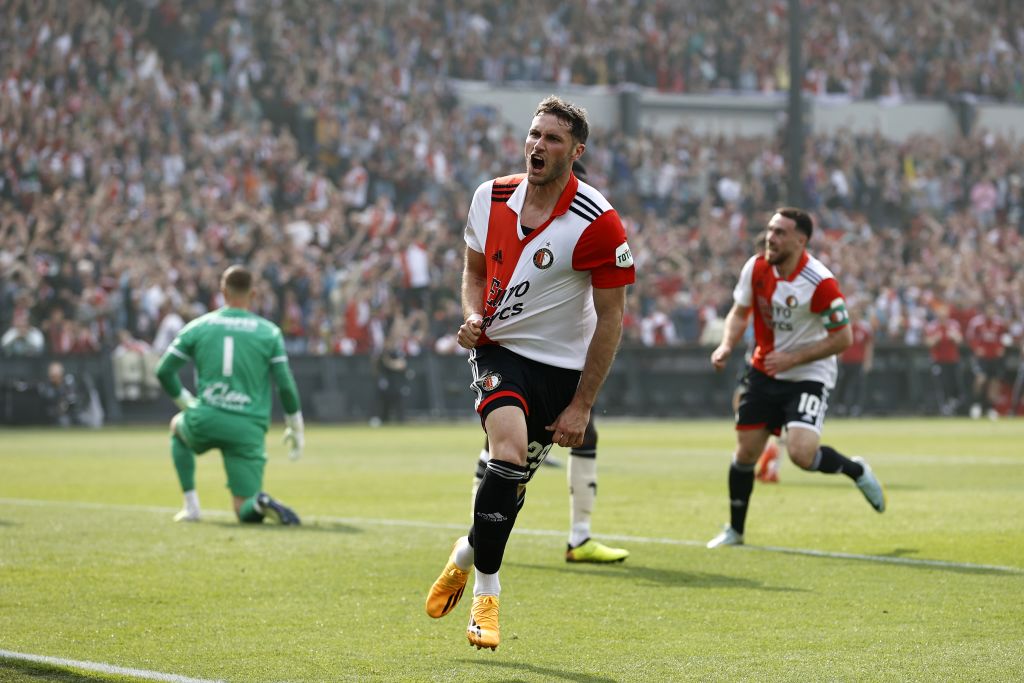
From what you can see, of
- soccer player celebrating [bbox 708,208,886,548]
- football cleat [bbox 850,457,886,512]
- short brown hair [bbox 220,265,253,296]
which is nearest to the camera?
soccer player celebrating [bbox 708,208,886,548]

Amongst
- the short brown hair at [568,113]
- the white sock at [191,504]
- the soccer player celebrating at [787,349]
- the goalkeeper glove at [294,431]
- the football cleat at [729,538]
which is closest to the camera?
the short brown hair at [568,113]

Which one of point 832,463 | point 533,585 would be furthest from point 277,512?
point 832,463

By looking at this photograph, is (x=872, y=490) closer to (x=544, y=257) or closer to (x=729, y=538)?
(x=729, y=538)

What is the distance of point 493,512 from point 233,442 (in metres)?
5.77

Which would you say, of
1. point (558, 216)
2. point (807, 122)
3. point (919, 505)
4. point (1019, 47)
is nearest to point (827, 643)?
point (558, 216)

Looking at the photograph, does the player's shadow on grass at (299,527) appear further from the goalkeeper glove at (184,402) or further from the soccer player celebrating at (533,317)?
the soccer player celebrating at (533,317)

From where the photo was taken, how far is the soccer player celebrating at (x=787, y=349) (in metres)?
9.94

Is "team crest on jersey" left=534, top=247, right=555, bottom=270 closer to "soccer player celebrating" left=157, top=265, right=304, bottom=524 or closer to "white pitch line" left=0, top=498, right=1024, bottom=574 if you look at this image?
"white pitch line" left=0, top=498, right=1024, bottom=574

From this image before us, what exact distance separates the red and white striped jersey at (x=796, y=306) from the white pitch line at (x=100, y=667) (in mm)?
5597

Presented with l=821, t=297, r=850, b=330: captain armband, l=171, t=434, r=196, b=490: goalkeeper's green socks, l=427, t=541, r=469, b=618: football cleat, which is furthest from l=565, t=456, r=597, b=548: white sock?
l=171, t=434, r=196, b=490: goalkeeper's green socks

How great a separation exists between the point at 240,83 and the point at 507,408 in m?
27.6

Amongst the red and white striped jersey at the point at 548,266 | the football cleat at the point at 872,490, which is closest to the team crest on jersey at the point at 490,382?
the red and white striped jersey at the point at 548,266

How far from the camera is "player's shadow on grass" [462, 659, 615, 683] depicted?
18.2ft

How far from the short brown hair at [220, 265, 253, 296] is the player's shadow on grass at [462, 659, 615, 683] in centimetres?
620
